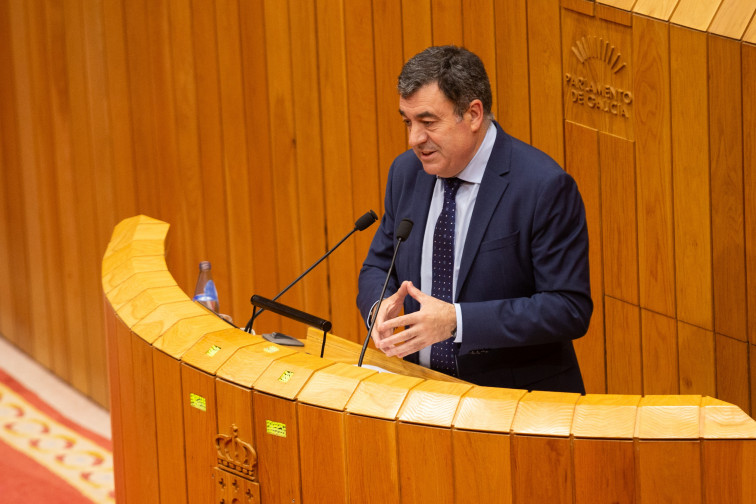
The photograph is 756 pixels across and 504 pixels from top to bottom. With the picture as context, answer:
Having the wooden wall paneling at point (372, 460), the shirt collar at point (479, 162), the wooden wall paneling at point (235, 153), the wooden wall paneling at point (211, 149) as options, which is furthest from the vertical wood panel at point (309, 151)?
the wooden wall paneling at point (372, 460)

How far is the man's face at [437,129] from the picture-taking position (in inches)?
84.9

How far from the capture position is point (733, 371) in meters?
2.78

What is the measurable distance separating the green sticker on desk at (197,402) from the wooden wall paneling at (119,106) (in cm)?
267

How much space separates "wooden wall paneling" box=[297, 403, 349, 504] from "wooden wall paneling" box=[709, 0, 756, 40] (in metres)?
1.58

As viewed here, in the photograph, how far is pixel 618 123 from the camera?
2.91 m

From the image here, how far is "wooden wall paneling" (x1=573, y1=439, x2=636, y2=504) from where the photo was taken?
4.60 feet

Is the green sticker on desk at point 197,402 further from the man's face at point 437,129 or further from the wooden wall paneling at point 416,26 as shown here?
the wooden wall paneling at point 416,26

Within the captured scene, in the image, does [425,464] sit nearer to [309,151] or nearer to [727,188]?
[727,188]

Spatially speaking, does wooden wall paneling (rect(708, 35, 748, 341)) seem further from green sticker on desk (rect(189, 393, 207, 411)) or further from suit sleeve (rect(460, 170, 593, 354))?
green sticker on desk (rect(189, 393, 207, 411))

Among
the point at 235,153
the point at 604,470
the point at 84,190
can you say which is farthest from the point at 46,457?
the point at 604,470

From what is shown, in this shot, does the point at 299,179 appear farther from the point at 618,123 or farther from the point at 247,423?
the point at 247,423

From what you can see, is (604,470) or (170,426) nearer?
(604,470)

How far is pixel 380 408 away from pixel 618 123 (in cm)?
160

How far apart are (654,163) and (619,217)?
0.19 metres
